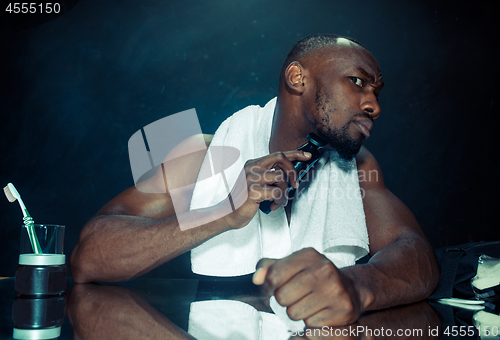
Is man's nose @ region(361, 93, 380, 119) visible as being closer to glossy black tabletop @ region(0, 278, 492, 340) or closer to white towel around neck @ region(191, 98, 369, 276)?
white towel around neck @ region(191, 98, 369, 276)

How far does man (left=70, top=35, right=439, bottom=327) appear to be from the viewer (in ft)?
1.50

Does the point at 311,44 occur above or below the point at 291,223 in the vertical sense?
above

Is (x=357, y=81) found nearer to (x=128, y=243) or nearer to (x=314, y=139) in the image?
A: (x=314, y=139)

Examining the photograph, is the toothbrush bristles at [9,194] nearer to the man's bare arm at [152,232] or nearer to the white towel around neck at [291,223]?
the man's bare arm at [152,232]

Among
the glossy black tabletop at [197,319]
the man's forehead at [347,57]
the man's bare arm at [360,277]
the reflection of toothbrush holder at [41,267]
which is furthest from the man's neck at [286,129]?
the reflection of toothbrush holder at [41,267]

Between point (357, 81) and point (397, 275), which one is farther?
point (357, 81)

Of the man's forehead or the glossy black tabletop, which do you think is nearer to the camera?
the glossy black tabletop

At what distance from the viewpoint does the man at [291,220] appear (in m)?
0.46

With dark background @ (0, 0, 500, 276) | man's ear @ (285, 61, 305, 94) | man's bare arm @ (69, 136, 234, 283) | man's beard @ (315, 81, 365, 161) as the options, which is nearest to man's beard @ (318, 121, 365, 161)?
man's beard @ (315, 81, 365, 161)

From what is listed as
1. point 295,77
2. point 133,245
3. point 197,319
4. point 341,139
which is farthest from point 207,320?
point 295,77

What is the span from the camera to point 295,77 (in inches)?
34.6

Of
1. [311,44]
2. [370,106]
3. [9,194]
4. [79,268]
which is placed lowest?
[79,268]

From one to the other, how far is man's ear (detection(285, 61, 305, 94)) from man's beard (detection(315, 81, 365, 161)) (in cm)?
5

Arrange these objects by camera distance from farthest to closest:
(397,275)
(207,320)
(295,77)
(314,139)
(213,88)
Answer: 1. (213,88)
2. (295,77)
3. (314,139)
4. (397,275)
5. (207,320)
